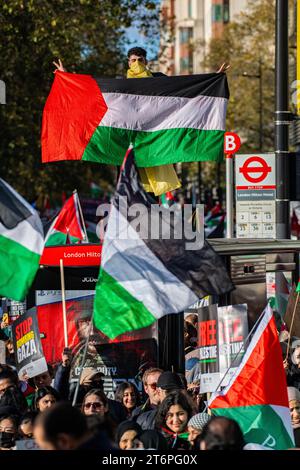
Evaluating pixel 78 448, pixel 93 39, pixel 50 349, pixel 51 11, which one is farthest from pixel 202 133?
pixel 93 39

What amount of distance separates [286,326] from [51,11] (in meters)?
17.9

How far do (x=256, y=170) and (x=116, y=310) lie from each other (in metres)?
7.43

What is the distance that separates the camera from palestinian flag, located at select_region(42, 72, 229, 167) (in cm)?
1152

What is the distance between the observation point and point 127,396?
9.20 meters

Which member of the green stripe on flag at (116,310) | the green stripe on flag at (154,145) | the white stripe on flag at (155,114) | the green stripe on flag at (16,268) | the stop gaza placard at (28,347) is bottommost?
the stop gaza placard at (28,347)

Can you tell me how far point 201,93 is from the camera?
38.4 ft

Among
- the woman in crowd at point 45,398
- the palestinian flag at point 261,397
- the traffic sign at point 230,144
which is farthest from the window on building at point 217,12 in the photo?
the palestinian flag at point 261,397

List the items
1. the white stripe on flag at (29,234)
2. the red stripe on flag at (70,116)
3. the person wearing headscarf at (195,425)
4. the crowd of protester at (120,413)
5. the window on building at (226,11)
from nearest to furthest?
the crowd of protester at (120,413) < the person wearing headscarf at (195,425) < the white stripe on flag at (29,234) < the red stripe on flag at (70,116) < the window on building at (226,11)

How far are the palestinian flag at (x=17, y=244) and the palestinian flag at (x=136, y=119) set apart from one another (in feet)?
11.8

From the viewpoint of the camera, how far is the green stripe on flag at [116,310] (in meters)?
7.37

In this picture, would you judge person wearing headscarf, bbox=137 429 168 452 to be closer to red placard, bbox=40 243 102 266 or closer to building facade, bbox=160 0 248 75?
red placard, bbox=40 243 102 266

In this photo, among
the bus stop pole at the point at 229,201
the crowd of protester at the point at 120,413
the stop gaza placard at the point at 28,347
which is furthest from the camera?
the bus stop pole at the point at 229,201

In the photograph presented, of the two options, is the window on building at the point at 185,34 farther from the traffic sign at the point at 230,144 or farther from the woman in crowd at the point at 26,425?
the woman in crowd at the point at 26,425

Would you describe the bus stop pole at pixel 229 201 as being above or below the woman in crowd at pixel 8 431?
above
